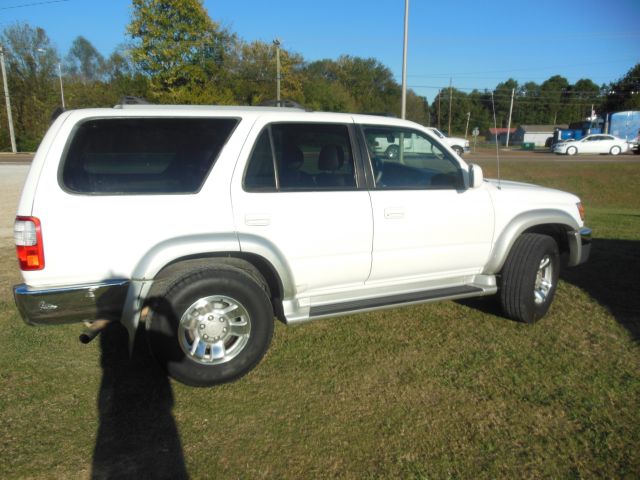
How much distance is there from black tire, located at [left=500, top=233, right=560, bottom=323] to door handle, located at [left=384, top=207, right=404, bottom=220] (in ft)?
4.18

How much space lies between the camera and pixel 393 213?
3.80 metres

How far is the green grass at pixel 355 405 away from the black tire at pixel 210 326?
184 mm

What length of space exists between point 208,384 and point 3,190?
13.1 meters

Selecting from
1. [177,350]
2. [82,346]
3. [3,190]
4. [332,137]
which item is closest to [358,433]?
[177,350]

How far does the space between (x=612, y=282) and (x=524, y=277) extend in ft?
6.91

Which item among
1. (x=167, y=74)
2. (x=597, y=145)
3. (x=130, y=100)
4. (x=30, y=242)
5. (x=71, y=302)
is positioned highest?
(x=167, y=74)

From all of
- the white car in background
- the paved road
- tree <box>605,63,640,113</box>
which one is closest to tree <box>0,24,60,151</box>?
the paved road

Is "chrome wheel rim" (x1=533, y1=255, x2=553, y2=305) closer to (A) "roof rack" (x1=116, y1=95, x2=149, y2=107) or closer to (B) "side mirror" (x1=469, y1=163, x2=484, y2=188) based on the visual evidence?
(B) "side mirror" (x1=469, y1=163, x2=484, y2=188)

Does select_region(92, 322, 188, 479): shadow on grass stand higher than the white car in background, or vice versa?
the white car in background

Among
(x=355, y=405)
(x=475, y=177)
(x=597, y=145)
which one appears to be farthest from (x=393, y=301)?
(x=597, y=145)

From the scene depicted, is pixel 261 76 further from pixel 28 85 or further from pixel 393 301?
pixel 393 301

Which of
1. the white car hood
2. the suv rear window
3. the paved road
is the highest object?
the suv rear window

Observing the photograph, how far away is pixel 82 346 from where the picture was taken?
4.04 m

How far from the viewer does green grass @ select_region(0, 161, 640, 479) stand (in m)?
2.62
